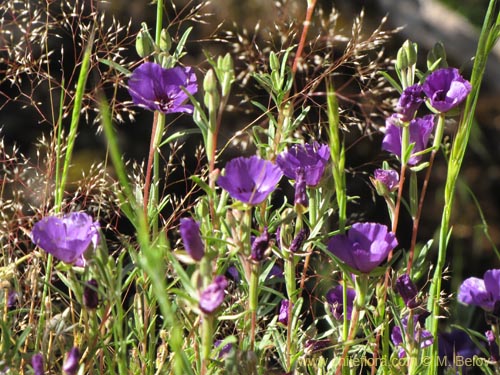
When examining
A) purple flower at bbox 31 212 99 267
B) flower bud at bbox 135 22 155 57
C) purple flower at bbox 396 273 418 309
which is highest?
flower bud at bbox 135 22 155 57

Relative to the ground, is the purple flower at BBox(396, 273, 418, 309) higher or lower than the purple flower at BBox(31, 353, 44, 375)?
higher

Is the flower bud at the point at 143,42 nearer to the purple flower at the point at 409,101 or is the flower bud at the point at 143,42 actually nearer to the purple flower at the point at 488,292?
the purple flower at the point at 409,101

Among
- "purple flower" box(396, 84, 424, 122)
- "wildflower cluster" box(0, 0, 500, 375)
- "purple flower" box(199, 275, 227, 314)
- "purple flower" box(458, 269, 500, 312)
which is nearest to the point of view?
"purple flower" box(199, 275, 227, 314)

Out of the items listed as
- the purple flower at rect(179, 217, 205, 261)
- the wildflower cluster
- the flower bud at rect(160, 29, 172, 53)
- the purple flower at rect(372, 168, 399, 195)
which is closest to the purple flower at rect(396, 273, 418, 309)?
the wildflower cluster

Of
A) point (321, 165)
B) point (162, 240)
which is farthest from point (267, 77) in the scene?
point (162, 240)

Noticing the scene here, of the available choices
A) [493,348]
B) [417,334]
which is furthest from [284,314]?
[493,348]

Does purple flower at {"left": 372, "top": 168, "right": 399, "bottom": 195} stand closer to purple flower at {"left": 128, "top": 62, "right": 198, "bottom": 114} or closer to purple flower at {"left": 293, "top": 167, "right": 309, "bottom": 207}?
purple flower at {"left": 293, "top": 167, "right": 309, "bottom": 207}

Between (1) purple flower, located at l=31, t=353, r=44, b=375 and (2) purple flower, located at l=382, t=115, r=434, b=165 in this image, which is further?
(2) purple flower, located at l=382, t=115, r=434, b=165
